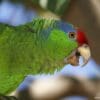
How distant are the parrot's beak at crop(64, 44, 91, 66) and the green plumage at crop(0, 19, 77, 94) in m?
0.02

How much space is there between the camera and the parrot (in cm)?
142

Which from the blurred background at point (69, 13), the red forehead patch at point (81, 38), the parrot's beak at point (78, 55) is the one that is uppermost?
the blurred background at point (69, 13)

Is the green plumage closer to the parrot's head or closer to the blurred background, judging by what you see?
the parrot's head

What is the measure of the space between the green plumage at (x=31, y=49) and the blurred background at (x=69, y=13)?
136 mm

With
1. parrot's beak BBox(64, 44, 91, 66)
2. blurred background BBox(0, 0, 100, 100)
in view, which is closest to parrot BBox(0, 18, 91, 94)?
parrot's beak BBox(64, 44, 91, 66)

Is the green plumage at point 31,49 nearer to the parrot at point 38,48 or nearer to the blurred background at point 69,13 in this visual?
the parrot at point 38,48

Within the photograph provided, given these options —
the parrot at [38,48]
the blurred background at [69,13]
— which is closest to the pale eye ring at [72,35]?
the parrot at [38,48]

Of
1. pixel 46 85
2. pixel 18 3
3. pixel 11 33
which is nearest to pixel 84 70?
pixel 46 85

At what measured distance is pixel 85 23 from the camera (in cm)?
159

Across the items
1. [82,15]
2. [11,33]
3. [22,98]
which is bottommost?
[22,98]

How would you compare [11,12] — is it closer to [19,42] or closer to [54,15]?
[54,15]

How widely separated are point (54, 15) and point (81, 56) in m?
0.40

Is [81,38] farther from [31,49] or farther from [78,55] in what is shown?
[31,49]

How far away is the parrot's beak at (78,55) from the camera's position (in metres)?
1.40
